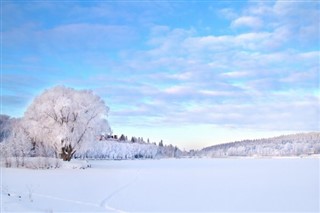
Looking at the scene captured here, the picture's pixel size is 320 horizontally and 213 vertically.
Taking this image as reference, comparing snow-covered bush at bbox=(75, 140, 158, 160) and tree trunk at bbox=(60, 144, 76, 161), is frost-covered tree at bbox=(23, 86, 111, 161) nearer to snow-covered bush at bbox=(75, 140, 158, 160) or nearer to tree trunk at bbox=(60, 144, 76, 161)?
tree trunk at bbox=(60, 144, 76, 161)

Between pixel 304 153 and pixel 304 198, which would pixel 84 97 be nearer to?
pixel 304 198

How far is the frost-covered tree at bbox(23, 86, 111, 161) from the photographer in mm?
44250

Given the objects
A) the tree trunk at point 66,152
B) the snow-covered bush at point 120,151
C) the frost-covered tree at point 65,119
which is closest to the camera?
the frost-covered tree at point 65,119

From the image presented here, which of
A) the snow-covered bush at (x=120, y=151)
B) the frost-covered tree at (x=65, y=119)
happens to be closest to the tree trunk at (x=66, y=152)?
the frost-covered tree at (x=65, y=119)

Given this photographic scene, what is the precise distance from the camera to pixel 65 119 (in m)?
44.8

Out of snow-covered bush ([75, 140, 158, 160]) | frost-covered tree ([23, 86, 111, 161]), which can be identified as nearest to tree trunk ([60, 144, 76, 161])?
frost-covered tree ([23, 86, 111, 161])

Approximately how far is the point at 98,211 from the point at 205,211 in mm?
3941

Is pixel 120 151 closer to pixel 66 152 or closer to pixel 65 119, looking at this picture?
pixel 66 152

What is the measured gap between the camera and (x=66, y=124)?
146 ft

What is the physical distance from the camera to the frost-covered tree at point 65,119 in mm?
44250

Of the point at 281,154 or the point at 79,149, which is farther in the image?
the point at 281,154

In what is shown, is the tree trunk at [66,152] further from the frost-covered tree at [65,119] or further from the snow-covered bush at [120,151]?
the snow-covered bush at [120,151]

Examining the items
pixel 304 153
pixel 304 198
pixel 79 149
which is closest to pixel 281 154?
pixel 304 153

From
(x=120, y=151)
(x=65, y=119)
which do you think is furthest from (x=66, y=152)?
(x=120, y=151)
